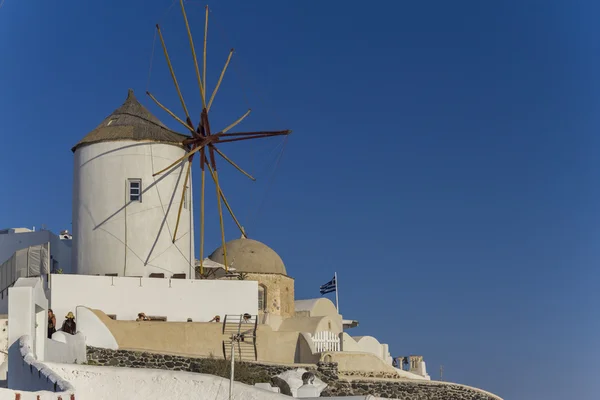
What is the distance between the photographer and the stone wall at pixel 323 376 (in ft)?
78.6

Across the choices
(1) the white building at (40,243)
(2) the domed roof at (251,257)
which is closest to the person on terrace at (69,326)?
(1) the white building at (40,243)

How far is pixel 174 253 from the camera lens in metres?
29.9

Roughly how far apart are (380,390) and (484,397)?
9.40 feet

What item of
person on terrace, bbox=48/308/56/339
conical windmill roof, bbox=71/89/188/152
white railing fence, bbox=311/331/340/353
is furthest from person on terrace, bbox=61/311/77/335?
white railing fence, bbox=311/331/340/353

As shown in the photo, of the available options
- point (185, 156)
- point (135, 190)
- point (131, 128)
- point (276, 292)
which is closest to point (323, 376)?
point (135, 190)

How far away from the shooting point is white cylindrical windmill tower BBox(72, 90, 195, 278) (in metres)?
29.1

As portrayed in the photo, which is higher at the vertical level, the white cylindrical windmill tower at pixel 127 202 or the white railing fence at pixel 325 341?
the white cylindrical windmill tower at pixel 127 202

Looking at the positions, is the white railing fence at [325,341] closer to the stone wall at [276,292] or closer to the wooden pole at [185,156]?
the stone wall at [276,292]

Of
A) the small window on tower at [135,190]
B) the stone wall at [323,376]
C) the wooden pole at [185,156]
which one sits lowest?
the stone wall at [323,376]

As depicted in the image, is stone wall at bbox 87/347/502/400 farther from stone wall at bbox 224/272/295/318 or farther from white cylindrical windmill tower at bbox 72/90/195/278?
stone wall at bbox 224/272/295/318

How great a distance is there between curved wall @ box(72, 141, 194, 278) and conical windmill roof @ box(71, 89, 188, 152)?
0.58 feet

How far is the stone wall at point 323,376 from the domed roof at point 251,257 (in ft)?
30.4

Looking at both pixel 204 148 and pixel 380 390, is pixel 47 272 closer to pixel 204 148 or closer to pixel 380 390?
pixel 204 148

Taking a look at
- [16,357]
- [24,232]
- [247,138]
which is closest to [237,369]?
[16,357]
